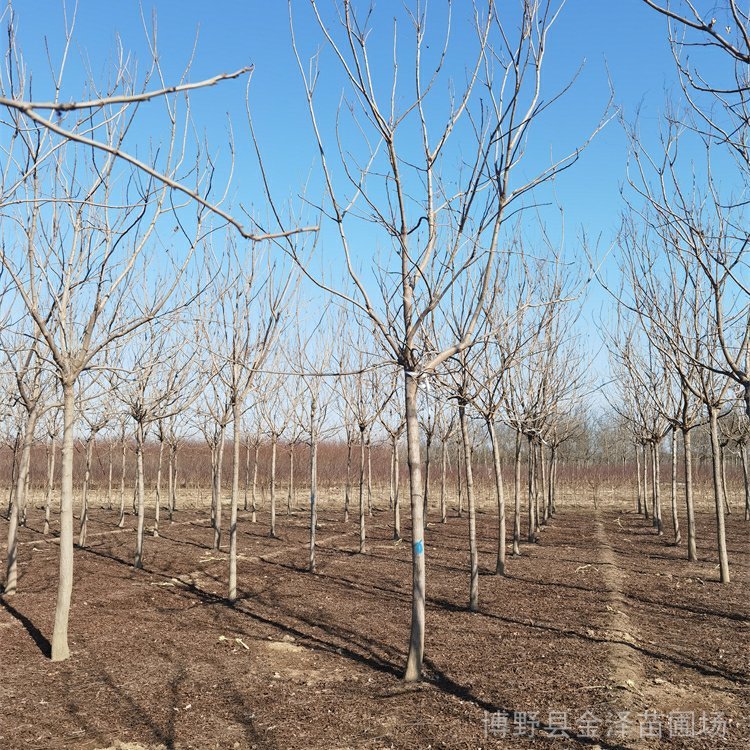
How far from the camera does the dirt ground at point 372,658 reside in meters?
4.14

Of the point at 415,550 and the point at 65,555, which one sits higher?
the point at 415,550

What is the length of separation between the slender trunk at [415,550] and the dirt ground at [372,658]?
218mm

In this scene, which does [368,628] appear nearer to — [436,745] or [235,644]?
[235,644]

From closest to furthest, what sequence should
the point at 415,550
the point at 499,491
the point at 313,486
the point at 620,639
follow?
1. the point at 415,550
2. the point at 620,639
3. the point at 499,491
4. the point at 313,486

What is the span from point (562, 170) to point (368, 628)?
14.6ft

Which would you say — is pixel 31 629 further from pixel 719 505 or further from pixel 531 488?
pixel 531 488

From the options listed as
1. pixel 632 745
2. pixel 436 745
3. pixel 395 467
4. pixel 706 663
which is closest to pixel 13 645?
pixel 436 745

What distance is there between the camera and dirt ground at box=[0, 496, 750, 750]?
4137 millimetres

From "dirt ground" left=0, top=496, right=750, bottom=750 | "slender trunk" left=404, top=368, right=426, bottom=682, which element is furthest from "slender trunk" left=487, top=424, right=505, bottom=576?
"slender trunk" left=404, top=368, right=426, bottom=682

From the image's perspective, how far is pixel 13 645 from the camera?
606cm

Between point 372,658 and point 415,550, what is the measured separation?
1.37m

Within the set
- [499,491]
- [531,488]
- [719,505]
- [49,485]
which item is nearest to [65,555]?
[499,491]

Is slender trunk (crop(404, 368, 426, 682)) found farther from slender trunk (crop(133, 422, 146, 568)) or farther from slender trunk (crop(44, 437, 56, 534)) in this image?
slender trunk (crop(44, 437, 56, 534))

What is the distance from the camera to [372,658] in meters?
5.68
